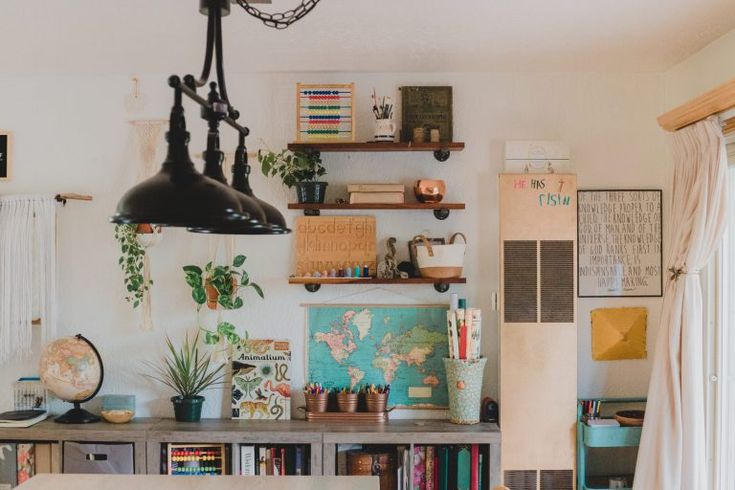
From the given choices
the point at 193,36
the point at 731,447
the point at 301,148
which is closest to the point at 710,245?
the point at 731,447

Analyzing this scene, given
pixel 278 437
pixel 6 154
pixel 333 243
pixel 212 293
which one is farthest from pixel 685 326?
pixel 6 154

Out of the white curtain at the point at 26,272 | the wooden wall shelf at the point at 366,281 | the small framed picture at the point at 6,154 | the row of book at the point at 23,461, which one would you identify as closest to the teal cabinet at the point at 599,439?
the wooden wall shelf at the point at 366,281

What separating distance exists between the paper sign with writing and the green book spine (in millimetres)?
1060

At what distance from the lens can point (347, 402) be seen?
3645 mm

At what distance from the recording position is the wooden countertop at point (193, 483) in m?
2.40

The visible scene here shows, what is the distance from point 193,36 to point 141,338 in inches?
65.9

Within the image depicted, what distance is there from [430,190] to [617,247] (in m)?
1.07

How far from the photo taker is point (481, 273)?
3777 millimetres

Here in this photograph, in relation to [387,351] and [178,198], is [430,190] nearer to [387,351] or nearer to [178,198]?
[387,351]

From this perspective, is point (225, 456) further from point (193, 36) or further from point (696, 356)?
point (696, 356)

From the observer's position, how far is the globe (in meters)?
3.56

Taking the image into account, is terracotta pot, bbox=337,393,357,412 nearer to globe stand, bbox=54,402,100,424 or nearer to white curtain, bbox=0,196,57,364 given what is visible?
globe stand, bbox=54,402,100,424

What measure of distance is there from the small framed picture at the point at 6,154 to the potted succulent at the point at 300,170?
1416mm

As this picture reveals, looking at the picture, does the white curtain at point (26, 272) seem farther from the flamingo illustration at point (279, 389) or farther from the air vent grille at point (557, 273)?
the air vent grille at point (557, 273)
